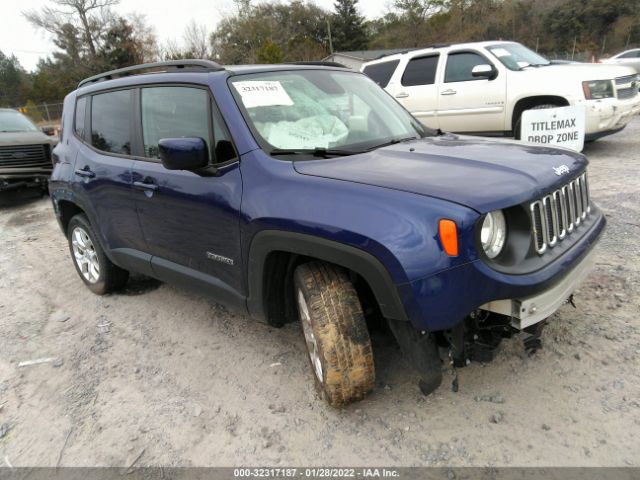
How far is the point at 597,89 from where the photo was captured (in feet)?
23.8

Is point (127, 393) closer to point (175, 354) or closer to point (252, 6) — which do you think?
point (175, 354)

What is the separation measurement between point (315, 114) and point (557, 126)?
163 inches

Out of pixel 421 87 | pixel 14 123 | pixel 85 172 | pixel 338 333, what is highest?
pixel 14 123

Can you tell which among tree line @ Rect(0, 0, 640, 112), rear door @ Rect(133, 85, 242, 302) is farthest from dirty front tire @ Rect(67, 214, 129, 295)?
tree line @ Rect(0, 0, 640, 112)

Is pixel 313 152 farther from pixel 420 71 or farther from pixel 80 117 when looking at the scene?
pixel 420 71

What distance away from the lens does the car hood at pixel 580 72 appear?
7.29m

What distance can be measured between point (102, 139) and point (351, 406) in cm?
288

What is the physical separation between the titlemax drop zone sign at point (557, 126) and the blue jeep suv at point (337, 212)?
3027mm

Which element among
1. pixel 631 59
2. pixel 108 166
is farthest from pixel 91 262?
pixel 631 59

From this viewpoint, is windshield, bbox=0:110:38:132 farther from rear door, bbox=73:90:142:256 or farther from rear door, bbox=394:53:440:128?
rear door, bbox=394:53:440:128

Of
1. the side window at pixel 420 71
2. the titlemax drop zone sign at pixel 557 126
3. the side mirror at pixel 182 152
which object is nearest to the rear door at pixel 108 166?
the side mirror at pixel 182 152

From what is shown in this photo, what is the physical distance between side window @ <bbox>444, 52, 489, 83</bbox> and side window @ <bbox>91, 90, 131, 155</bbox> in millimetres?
6205

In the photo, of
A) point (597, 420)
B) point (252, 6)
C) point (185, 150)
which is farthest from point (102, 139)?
point (252, 6)

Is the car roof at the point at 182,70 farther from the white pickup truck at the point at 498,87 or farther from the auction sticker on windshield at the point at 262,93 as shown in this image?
the white pickup truck at the point at 498,87
